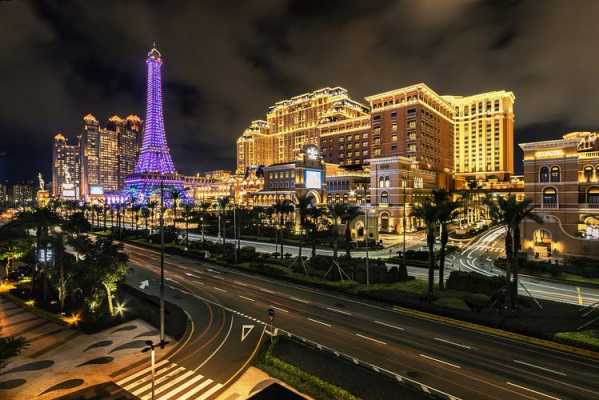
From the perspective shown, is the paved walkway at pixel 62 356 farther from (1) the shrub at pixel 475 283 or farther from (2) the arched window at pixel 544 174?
(2) the arched window at pixel 544 174

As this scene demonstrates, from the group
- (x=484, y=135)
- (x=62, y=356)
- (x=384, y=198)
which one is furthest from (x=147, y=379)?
(x=484, y=135)

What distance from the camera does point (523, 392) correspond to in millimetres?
18172

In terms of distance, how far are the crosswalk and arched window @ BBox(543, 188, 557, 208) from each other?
6221 centimetres

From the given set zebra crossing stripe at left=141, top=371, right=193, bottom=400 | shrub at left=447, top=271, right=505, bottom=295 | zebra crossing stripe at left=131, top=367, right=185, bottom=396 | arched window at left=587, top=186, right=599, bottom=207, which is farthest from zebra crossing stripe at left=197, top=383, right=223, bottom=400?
arched window at left=587, top=186, right=599, bottom=207

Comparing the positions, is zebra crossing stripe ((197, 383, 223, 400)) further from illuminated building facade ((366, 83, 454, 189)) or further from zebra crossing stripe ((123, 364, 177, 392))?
illuminated building facade ((366, 83, 454, 189))

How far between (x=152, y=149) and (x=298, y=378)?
18423cm

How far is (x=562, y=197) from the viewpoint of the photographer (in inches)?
2223

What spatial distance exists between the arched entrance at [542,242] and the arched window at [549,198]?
15.2ft

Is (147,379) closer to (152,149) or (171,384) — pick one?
(171,384)

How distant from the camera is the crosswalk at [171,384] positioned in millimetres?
18672

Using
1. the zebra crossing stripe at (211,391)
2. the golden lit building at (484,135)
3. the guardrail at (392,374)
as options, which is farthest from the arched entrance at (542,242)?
the golden lit building at (484,135)

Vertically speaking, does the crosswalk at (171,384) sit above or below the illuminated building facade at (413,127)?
below

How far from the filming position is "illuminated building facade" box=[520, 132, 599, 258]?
180ft

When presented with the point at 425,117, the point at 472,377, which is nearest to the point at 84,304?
the point at 472,377
